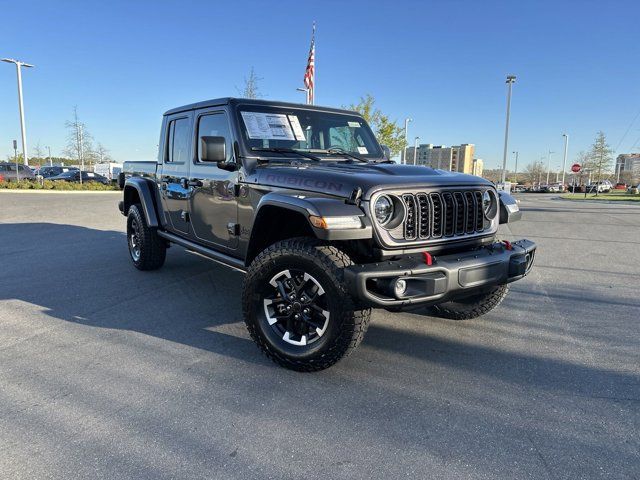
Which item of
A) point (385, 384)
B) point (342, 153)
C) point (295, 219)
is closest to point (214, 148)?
point (295, 219)

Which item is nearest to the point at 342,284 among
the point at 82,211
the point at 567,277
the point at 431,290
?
the point at 431,290

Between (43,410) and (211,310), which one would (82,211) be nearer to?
(211,310)

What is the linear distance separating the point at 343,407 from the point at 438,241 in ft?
4.37

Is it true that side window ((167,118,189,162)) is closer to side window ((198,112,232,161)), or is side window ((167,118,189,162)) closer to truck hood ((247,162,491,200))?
side window ((198,112,232,161))

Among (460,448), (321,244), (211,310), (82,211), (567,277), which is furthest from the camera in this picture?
(82,211)

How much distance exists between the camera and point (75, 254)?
24.2 feet

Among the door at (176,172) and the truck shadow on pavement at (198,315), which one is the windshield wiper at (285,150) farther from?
the truck shadow on pavement at (198,315)

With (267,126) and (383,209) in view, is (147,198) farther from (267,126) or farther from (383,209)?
(383,209)

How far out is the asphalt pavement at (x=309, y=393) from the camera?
2.26 metres

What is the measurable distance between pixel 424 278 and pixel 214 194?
229 cm

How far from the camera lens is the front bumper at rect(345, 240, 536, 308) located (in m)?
2.78

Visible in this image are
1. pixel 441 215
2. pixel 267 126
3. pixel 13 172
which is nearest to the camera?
pixel 441 215

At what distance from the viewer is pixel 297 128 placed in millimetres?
4348

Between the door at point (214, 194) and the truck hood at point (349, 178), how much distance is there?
41 cm
